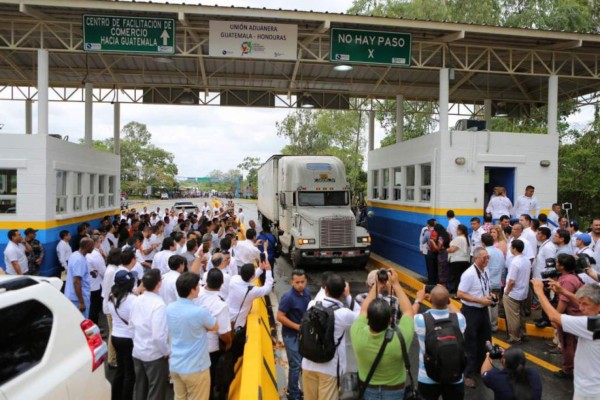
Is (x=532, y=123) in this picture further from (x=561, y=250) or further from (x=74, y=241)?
(x=74, y=241)

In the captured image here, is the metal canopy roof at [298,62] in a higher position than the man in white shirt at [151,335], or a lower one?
higher

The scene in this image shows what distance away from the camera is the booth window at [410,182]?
15163mm

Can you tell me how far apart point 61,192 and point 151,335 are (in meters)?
9.84

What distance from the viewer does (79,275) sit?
718cm

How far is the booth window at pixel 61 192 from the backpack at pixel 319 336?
10.6m

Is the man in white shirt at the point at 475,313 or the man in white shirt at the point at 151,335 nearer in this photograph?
the man in white shirt at the point at 151,335

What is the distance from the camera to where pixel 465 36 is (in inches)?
535

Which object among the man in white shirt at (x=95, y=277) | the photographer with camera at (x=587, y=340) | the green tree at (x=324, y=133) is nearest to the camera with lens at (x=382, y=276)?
the photographer with camera at (x=587, y=340)

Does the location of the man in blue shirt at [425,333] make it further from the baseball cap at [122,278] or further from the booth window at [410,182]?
the booth window at [410,182]

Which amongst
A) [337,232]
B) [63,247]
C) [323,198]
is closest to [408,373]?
[63,247]

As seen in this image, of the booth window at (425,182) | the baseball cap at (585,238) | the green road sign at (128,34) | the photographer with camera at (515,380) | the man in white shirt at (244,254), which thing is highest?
the green road sign at (128,34)

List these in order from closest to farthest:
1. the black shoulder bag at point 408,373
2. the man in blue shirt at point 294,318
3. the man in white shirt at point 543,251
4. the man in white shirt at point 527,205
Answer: the black shoulder bag at point 408,373
the man in blue shirt at point 294,318
the man in white shirt at point 543,251
the man in white shirt at point 527,205

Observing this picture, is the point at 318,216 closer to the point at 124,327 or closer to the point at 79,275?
the point at 79,275

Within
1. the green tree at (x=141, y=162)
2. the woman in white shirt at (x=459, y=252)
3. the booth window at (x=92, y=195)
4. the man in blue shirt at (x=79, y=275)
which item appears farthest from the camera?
the green tree at (x=141, y=162)
